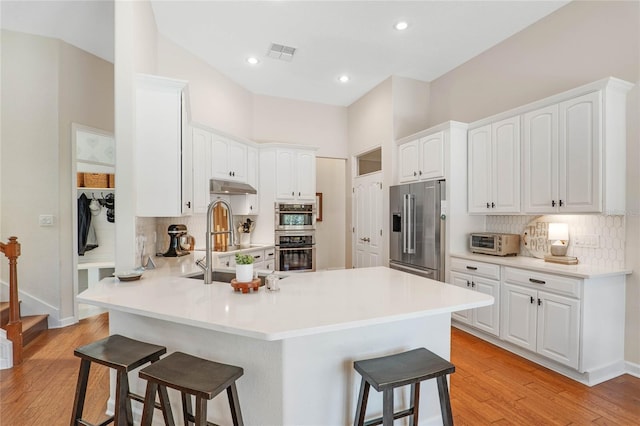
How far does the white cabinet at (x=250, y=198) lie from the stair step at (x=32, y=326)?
258cm

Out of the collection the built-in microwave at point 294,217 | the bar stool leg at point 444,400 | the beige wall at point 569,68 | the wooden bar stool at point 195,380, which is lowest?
the bar stool leg at point 444,400

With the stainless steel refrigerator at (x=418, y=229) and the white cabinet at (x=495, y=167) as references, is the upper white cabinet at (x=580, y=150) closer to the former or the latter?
the white cabinet at (x=495, y=167)

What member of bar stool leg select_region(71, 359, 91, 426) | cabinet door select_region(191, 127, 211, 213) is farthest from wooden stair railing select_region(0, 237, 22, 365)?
bar stool leg select_region(71, 359, 91, 426)

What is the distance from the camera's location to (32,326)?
3.33 m

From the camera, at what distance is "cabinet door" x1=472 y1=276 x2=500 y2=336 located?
3146mm

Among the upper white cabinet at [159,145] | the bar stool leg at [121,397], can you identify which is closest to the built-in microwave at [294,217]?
the upper white cabinet at [159,145]

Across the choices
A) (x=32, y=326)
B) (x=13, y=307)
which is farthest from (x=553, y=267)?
(x=32, y=326)

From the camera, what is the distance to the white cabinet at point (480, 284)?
3162 millimetres

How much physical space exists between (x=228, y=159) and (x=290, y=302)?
10.3 feet

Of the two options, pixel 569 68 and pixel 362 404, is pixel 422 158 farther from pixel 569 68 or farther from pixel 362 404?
pixel 362 404

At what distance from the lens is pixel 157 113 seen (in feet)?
8.34

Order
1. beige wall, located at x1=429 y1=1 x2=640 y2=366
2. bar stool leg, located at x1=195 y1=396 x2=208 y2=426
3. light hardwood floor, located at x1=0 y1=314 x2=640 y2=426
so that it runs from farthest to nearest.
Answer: beige wall, located at x1=429 y1=1 x2=640 y2=366
light hardwood floor, located at x1=0 y1=314 x2=640 y2=426
bar stool leg, located at x1=195 y1=396 x2=208 y2=426

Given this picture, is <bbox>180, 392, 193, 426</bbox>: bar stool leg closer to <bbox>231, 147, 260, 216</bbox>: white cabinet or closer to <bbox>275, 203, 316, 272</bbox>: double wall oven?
<bbox>275, 203, 316, 272</bbox>: double wall oven

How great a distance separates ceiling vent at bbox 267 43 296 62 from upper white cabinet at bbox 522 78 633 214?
2.79m
